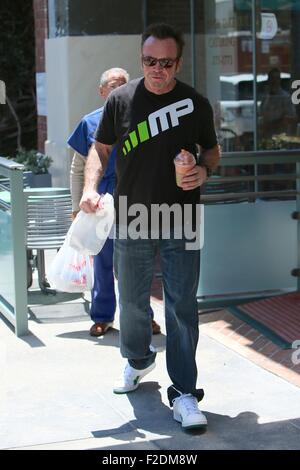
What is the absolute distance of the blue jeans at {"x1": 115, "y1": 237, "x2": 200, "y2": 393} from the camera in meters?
4.69

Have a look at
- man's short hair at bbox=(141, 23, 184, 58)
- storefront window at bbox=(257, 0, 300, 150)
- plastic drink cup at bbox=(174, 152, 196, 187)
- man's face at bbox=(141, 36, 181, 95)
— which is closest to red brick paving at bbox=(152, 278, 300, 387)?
plastic drink cup at bbox=(174, 152, 196, 187)

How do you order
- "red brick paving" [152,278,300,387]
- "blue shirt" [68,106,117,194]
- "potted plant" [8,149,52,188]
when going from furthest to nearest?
"potted plant" [8,149,52,188]
"blue shirt" [68,106,117,194]
"red brick paving" [152,278,300,387]

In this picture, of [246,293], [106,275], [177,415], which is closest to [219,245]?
[246,293]

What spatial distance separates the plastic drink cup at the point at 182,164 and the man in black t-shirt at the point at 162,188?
2cm

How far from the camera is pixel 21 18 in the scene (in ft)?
47.7

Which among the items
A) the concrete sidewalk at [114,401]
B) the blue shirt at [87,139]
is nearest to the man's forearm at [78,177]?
the blue shirt at [87,139]

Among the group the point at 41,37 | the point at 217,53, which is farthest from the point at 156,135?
the point at 41,37

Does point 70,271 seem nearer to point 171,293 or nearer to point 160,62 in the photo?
point 171,293

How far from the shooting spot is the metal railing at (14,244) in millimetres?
6285

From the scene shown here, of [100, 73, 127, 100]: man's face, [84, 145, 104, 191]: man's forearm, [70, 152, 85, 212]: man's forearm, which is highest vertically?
[100, 73, 127, 100]: man's face

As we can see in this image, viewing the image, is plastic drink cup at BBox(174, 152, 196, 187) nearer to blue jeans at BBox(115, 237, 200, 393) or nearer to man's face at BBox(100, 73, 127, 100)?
blue jeans at BBox(115, 237, 200, 393)

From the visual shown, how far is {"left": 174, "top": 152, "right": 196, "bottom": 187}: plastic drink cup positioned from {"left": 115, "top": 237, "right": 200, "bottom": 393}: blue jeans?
A: 380 mm

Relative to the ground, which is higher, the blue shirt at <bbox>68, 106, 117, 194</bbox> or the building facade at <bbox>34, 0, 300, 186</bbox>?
the building facade at <bbox>34, 0, 300, 186</bbox>
